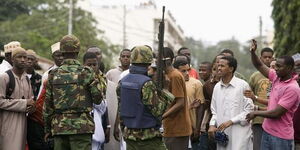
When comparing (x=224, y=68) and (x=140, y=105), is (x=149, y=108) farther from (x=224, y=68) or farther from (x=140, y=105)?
(x=224, y=68)

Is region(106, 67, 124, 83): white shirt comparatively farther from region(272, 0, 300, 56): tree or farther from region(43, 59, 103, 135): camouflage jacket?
region(272, 0, 300, 56): tree

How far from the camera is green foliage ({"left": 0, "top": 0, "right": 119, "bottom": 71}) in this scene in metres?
40.8

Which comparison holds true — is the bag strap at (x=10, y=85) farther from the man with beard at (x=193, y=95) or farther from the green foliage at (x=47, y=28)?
the green foliage at (x=47, y=28)

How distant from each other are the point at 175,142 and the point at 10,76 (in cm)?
254

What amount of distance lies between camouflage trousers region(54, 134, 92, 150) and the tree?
1433cm

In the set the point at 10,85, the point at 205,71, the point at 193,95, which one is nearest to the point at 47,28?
the point at 205,71

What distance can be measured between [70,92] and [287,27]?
15.1 meters

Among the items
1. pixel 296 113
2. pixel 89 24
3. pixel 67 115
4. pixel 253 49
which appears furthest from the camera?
pixel 89 24

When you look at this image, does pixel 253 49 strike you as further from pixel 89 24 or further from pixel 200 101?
pixel 89 24

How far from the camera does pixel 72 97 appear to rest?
6.93 metres

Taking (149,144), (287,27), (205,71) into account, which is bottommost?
(149,144)

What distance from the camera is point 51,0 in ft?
153

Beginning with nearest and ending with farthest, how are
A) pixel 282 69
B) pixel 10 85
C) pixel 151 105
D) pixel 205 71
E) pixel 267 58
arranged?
1. pixel 151 105
2. pixel 282 69
3. pixel 10 85
4. pixel 267 58
5. pixel 205 71

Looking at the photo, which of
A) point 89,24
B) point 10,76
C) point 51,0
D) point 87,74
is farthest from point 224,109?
point 51,0
